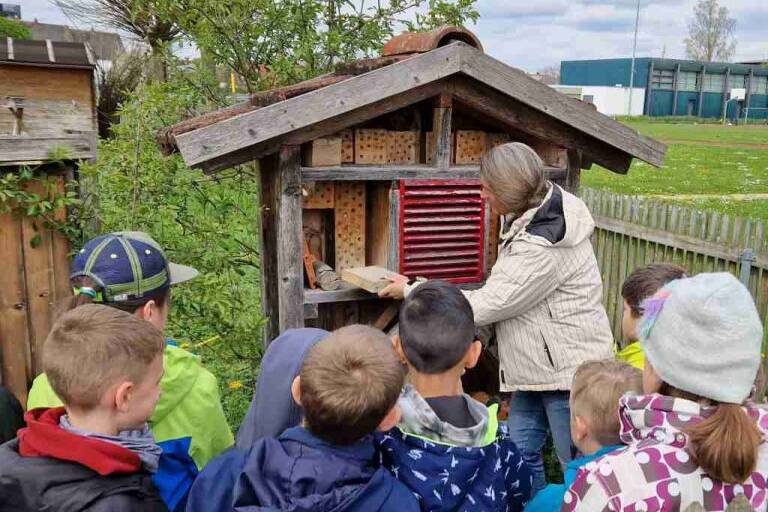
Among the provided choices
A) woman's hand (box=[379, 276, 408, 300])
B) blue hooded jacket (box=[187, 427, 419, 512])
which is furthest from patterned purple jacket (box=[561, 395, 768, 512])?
woman's hand (box=[379, 276, 408, 300])

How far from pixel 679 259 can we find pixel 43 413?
19.1ft

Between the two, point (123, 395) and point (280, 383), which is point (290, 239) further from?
point (123, 395)

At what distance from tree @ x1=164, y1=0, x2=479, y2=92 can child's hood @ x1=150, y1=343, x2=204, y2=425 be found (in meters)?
3.88

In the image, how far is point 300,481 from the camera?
5.65 feet

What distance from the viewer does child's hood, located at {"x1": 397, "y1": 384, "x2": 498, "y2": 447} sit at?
2000 millimetres

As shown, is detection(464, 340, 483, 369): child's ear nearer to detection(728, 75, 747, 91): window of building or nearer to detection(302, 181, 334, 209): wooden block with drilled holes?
detection(302, 181, 334, 209): wooden block with drilled holes

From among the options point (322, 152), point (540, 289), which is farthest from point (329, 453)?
point (322, 152)

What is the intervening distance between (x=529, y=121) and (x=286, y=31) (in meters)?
2.71

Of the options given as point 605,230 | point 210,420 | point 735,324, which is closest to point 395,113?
point 210,420

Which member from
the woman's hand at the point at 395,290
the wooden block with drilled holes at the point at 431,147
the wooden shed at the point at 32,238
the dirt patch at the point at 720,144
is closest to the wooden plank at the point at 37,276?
the wooden shed at the point at 32,238

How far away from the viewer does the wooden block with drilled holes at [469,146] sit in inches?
161

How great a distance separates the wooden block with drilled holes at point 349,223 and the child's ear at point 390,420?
2.17m

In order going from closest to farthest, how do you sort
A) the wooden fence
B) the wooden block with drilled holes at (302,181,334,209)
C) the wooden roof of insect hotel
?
the wooden roof of insect hotel, the wooden block with drilled holes at (302,181,334,209), the wooden fence

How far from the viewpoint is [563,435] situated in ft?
10.8
